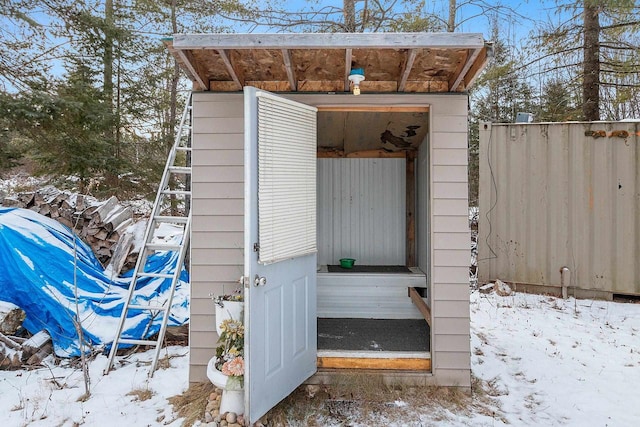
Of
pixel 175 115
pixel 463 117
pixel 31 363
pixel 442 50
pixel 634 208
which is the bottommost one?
pixel 31 363

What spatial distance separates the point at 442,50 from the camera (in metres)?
2.48

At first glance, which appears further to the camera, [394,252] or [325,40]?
[394,252]

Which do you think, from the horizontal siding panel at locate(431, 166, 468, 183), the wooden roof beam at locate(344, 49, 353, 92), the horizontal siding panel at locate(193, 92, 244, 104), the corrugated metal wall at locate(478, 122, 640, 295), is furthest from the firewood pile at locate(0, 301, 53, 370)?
the corrugated metal wall at locate(478, 122, 640, 295)

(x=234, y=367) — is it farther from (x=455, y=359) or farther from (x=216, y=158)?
(x=455, y=359)

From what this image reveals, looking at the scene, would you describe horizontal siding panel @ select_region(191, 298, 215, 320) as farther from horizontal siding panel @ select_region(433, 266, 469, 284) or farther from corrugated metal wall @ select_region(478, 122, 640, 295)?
corrugated metal wall @ select_region(478, 122, 640, 295)

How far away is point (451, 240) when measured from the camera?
2936 mm

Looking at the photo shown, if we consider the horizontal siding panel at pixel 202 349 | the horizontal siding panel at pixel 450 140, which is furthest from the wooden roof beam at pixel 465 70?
the horizontal siding panel at pixel 202 349

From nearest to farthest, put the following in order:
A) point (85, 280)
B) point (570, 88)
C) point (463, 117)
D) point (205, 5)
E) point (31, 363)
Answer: point (463, 117)
point (31, 363)
point (85, 280)
point (205, 5)
point (570, 88)

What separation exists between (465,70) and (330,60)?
924mm

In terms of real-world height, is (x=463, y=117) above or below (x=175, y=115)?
below

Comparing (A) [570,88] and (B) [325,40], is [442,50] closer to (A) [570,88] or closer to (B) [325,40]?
(B) [325,40]

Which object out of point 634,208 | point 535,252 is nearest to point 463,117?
point 535,252

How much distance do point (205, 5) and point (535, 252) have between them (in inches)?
281

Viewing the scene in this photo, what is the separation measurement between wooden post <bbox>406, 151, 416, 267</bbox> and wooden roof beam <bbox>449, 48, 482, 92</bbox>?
2.00 metres
